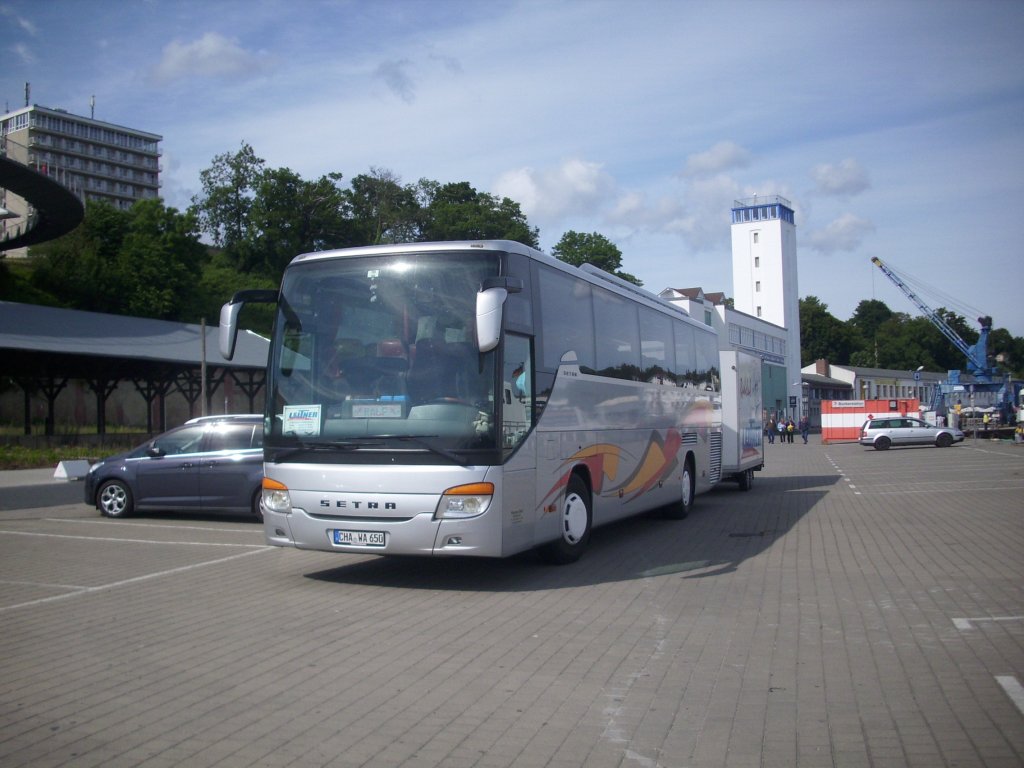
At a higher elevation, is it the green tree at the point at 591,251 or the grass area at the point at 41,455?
the green tree at the point at 591,251

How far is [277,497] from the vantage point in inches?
386

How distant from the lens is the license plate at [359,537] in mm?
9193

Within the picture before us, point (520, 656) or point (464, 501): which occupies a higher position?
point (464, 501)

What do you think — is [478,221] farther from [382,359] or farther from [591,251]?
[382,359]

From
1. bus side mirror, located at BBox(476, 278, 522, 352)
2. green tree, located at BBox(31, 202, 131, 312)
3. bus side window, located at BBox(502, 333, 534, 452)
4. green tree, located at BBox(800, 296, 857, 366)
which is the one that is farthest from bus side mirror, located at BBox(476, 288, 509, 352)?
green tree, located at BBox(800, 296, 857, 366)

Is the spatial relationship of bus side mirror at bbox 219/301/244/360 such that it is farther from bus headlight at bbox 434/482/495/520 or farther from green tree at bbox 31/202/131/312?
green tree at bbox 31/202/131/312

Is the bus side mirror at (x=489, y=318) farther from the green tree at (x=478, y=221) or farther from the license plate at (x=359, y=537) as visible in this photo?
the green tree at (x=478, y=221)

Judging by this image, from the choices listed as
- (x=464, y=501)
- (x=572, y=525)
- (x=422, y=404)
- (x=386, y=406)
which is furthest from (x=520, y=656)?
(x=572, y=525)

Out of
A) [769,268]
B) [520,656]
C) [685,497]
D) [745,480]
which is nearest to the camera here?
[520,656]

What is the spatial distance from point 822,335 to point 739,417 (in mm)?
111781

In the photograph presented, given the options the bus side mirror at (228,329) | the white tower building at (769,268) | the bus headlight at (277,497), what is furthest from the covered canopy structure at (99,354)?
the white tower building at (769,268)

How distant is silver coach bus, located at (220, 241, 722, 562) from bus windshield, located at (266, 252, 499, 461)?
0.01 meters

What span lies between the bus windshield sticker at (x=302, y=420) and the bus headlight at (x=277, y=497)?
559 mm

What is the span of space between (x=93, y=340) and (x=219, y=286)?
1262 inches
